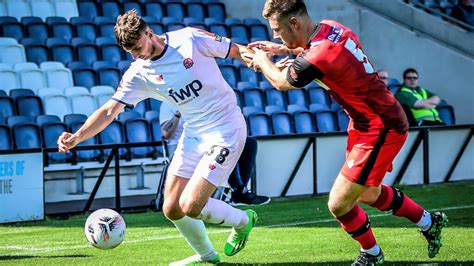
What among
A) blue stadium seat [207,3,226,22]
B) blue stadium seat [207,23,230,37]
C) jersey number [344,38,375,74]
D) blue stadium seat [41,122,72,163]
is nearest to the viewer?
jersey number [344,38,375,74]

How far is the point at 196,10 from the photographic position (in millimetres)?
18531

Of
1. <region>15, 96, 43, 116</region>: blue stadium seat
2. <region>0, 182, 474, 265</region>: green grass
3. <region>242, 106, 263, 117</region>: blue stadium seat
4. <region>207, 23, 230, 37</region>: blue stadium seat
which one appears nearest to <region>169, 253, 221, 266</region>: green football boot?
<region>0, 182, 474, 265</region>: green grass

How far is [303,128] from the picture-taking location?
15664 millimetres

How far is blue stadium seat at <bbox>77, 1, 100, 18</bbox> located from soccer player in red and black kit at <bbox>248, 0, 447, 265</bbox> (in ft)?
34.7

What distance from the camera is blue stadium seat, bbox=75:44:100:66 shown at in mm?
16156

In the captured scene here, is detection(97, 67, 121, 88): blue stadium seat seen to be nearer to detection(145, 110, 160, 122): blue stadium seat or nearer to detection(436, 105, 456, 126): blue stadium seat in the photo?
detection(145, 110, 160, 122): blue stadium seat

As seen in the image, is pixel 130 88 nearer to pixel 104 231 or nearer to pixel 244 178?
pixel 104 231

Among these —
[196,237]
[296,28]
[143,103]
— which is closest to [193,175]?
[196,237]

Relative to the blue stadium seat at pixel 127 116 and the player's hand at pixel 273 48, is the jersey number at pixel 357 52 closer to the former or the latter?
the player's hand at pixel 273 48

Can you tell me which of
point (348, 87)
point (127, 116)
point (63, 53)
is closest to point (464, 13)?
point (127, 116)

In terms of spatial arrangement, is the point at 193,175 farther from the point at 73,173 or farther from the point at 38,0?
the point at 38,0

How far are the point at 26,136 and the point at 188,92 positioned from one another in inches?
240

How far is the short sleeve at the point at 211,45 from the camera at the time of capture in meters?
8.05

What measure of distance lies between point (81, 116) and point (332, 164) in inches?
153
